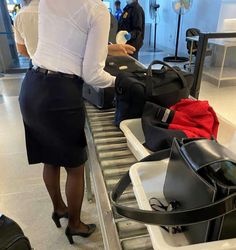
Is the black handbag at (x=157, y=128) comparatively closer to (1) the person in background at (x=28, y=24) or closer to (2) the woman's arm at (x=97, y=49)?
(2) the woman's arm at (x=97, y=49)

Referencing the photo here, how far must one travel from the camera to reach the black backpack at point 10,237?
543 millimetres

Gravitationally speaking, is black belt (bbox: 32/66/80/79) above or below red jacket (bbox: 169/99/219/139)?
above

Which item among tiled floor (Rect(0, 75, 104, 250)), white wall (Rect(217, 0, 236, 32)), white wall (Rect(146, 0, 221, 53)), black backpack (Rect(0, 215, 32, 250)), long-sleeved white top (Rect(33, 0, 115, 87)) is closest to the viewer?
black backpack (Rect(0, 215, 32, 250))

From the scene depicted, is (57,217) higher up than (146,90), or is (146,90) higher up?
(146,90)

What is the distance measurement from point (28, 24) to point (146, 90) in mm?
968

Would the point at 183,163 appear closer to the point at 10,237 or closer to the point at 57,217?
the point at 10,237

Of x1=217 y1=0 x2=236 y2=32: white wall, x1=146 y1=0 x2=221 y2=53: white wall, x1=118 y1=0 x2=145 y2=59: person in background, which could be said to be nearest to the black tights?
x1=118 y1=0 x2=145 y2=59: person in background

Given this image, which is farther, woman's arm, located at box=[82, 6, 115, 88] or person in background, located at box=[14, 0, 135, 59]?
person in background, located at box=[14, 0, 135, 59]

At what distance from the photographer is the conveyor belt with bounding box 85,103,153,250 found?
65 cm

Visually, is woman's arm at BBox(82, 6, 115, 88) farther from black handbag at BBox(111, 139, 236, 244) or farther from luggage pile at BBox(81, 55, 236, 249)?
black handbag at BBox(111, 139, 236, 244)

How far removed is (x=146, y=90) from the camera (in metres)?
0.95

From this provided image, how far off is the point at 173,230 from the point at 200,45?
95cm

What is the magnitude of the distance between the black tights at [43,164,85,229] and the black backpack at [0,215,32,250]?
614 mm

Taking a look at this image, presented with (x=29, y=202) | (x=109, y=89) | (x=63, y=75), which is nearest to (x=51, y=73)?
(x=63, y=75)
